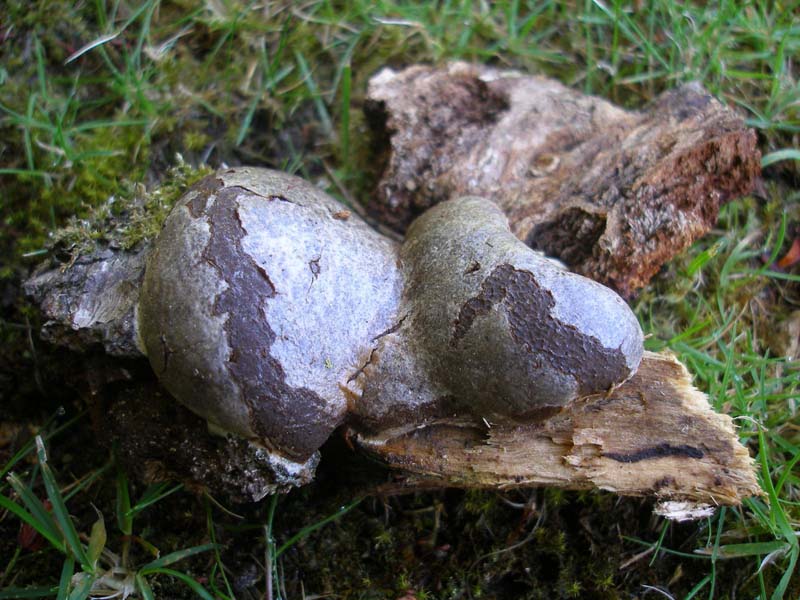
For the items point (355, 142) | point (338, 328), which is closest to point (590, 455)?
point (338, 328)

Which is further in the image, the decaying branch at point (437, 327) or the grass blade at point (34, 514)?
the grass blade at point (34, 514)

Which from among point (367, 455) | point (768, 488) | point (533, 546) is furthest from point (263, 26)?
point (768, 488)

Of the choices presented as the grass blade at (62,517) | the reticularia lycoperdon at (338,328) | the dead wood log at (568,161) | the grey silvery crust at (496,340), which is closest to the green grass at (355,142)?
the grass blade at (62,517)

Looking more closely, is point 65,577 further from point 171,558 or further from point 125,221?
point 125,221

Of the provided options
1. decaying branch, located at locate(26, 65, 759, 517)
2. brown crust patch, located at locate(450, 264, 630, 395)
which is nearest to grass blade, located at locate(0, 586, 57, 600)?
decaying branch, located at locate(26, 65, 759, 517)

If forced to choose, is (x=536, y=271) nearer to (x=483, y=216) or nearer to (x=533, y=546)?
(x=483, y=216)

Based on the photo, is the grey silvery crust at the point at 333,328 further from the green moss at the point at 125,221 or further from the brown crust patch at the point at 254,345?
the green moss at the point at 125,221
